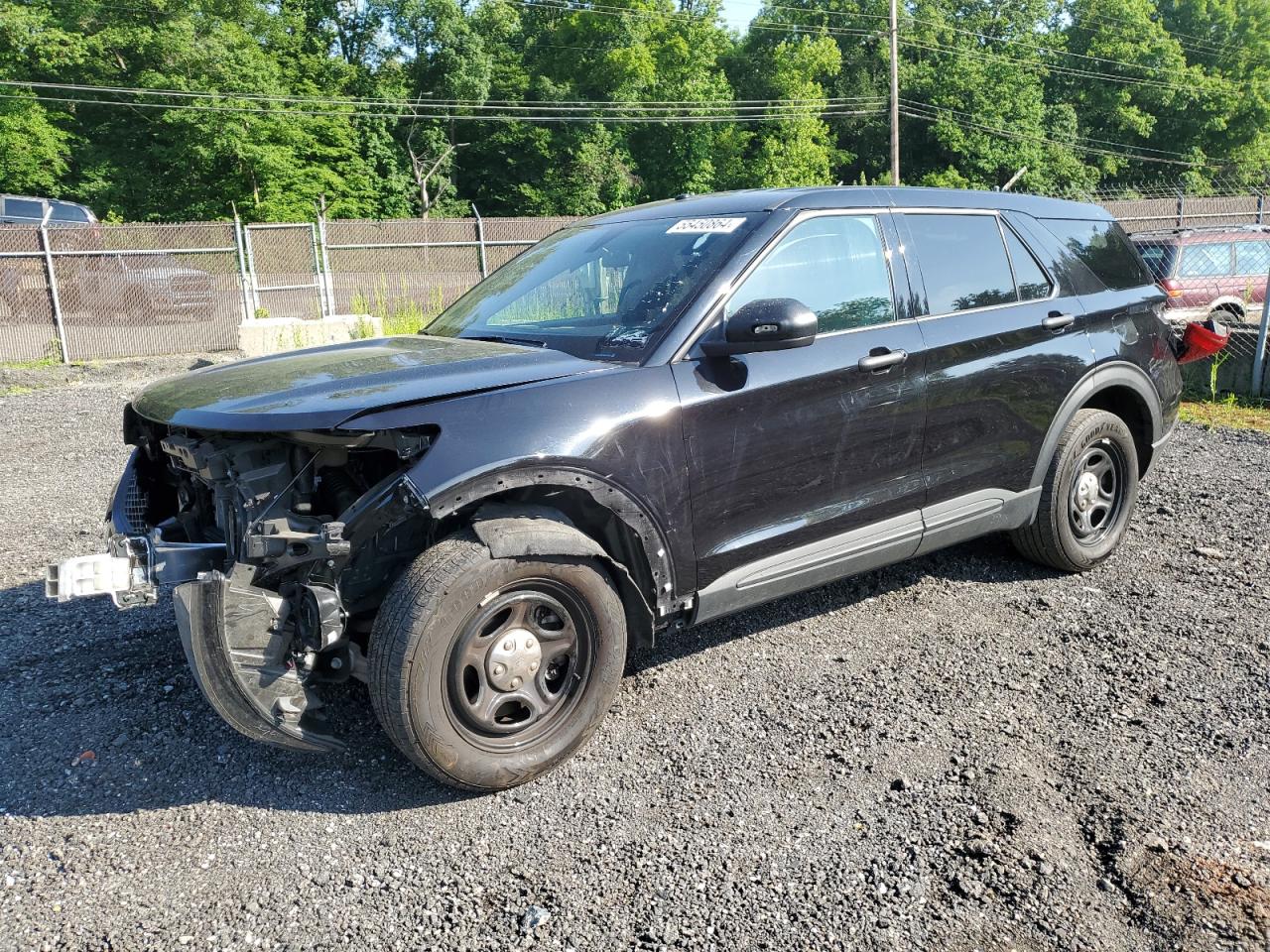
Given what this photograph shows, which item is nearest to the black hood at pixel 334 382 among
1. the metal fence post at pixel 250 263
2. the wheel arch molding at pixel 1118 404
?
the wheel arch molding at pixel 1118 404

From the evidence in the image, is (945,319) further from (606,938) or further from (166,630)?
(166,630)

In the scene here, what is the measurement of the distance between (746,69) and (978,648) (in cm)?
6355

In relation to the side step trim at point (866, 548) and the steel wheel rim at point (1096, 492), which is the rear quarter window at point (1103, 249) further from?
the side step trim at point (866, 548)

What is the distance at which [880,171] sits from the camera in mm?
60094

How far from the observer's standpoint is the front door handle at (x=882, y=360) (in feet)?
12.4

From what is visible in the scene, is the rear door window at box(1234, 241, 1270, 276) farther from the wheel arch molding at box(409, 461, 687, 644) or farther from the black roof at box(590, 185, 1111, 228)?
the wheel arch molding at box(409, 461, 687, 644)

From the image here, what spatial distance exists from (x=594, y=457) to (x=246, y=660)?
3.99ft

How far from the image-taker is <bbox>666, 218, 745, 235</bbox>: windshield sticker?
3.78m

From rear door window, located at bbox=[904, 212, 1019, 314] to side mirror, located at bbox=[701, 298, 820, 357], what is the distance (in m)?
1.06

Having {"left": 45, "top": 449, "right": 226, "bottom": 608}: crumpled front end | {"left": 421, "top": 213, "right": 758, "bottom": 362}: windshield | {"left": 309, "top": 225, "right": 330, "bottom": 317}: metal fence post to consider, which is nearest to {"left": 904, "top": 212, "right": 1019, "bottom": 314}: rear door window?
{"left": 421, "top": 213, "right": 758, "bottom": 362}: windshield

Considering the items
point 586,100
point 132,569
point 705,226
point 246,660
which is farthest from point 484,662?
point 586,100

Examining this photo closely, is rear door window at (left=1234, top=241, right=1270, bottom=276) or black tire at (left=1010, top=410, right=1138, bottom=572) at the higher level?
rear door window at (left=1234, top=241, right=1270, bottom=276)

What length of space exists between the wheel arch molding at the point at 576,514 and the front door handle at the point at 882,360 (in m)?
1.12

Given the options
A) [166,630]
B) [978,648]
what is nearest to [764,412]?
[978,648]
